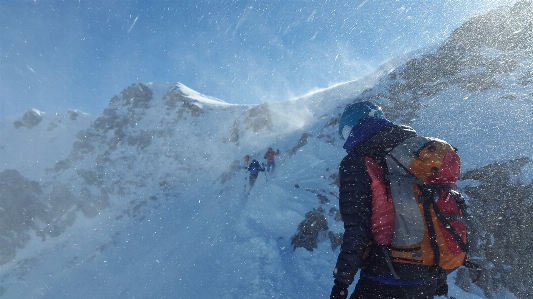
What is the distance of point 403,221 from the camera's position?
2143 mm

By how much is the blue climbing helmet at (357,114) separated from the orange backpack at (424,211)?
56 centimetres

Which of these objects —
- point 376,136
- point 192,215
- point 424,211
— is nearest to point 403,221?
point 424,211

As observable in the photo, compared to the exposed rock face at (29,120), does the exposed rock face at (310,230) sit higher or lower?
lower

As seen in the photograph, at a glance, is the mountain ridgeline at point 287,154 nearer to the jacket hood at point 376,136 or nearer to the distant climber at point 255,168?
the jacket hood at point 376,136

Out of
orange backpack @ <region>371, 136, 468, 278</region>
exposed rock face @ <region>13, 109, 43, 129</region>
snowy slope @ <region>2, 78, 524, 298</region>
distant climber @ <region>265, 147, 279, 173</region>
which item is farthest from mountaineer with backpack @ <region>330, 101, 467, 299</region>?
exposed rock face @ <region>13, 109, 43, 129</region>

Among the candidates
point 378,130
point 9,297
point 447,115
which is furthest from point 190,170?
point 378,130

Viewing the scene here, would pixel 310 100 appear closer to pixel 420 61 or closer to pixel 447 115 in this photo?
pixel 420 61

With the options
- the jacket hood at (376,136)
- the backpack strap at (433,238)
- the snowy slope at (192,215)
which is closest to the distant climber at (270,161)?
the snowy slope at (192,215)

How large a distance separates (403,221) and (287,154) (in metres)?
19.6

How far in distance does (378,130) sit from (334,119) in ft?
65.5

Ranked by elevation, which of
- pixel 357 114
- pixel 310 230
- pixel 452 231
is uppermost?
pixel 357 114

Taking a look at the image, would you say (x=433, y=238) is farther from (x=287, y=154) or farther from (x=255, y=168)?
(x=287, y=154)

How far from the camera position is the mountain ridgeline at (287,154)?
885 centimetres

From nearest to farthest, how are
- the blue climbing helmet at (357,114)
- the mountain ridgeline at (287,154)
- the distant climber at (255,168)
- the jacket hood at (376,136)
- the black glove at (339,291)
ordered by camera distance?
the black glove at (339,291), the jacket hood at (376,136), the blue climbing helmet at (357,114), the mountain ridgeline at (287,154), the distant climber at (255,168)
